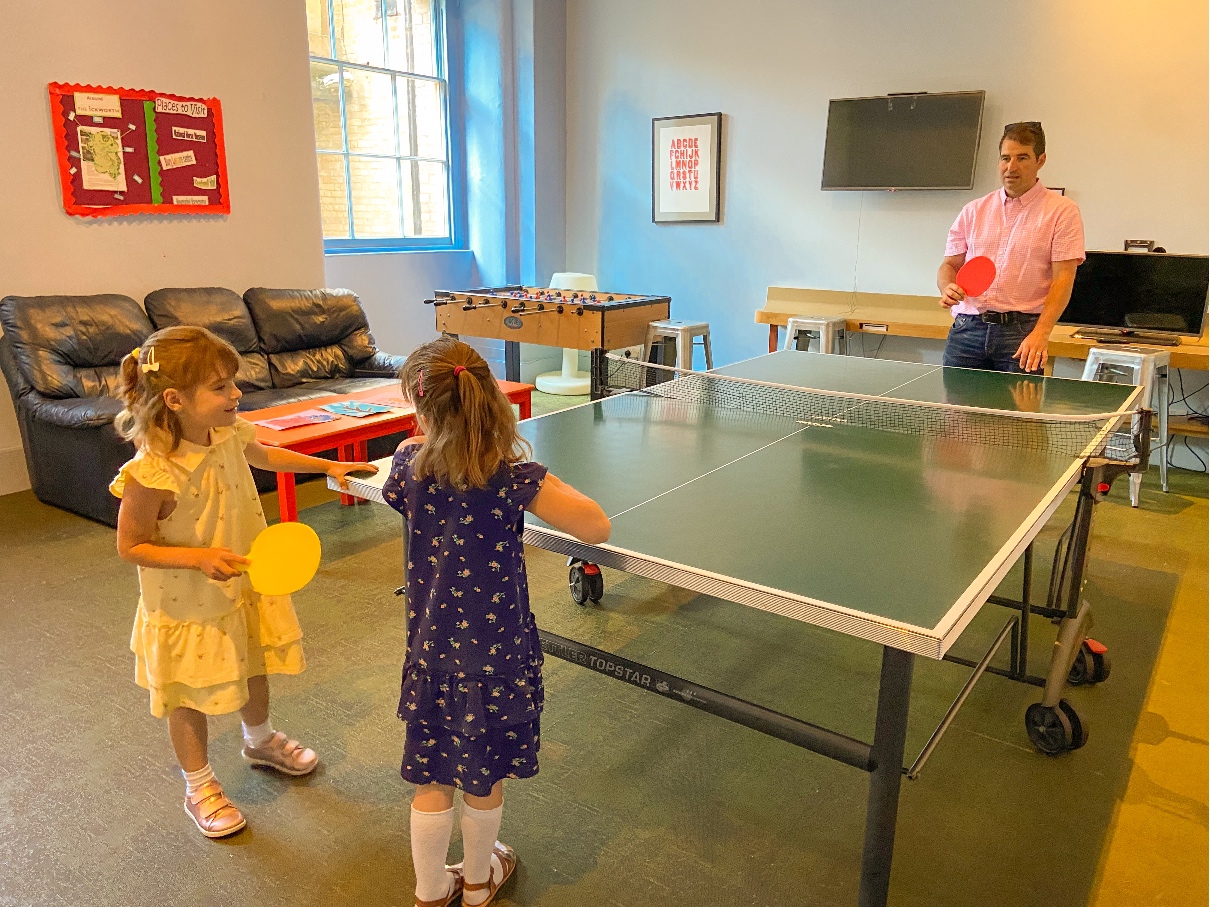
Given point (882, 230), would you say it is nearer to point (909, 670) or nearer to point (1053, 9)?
point (1053, 9)

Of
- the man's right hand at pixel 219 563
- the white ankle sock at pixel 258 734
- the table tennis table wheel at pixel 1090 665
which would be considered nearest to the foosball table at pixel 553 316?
the table tennis table wheel at pixel 1090 665

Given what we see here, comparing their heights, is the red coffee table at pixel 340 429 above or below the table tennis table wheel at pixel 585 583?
above

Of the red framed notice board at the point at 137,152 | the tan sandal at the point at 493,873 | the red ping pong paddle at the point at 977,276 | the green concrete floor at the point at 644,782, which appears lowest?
the green concrete floor at the point at 644,782

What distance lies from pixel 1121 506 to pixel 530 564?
3048mm

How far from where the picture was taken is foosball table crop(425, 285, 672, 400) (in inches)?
193

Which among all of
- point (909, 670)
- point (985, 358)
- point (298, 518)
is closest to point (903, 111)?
point (985, 358)

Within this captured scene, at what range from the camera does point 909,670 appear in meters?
1.46

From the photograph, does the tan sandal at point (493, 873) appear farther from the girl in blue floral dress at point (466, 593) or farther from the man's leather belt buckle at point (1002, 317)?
the man's leather belt buckle at point (1002, 317)

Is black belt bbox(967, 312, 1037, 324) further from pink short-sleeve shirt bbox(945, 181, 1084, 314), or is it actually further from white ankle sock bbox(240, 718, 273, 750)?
white ankle sock bbox(240, 718, 273, 750)

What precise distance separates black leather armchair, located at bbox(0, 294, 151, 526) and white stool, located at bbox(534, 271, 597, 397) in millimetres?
3028

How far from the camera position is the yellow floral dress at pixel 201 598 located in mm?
1774

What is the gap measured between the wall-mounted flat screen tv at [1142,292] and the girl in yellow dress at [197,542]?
4.50m

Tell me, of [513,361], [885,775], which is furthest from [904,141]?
[885,775]

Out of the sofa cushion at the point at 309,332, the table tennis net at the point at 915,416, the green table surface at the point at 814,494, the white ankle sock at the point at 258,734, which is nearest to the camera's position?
the green table surface at the point at 814,494
